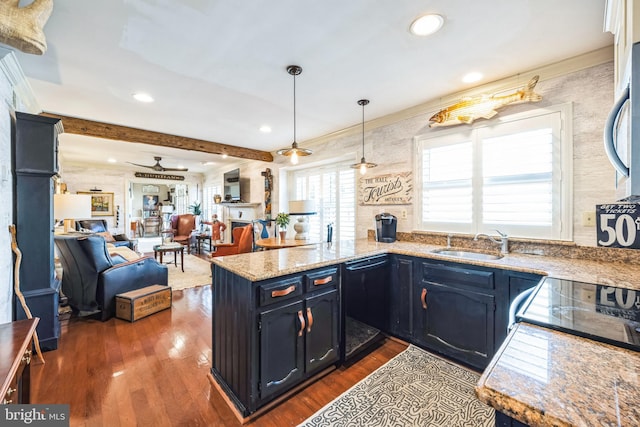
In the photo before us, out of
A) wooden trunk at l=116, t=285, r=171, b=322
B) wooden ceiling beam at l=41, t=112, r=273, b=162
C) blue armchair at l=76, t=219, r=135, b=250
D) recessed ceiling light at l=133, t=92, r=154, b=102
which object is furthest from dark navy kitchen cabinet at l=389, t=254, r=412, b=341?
blue armchair at l=76, t=219, r=135, b=250

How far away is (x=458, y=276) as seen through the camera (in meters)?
2.14

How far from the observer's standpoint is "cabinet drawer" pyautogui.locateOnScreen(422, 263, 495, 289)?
6.56 feet

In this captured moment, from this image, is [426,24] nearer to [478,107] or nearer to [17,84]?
[478,107]

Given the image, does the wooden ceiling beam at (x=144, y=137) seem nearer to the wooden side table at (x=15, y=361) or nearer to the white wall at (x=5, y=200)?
the white wall at (x=5, y=200)

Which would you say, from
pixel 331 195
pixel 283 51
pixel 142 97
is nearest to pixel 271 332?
pixel 283 51

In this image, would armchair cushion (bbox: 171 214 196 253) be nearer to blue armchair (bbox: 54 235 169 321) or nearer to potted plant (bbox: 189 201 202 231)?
potted plant (bbox: 189 201 202 231)

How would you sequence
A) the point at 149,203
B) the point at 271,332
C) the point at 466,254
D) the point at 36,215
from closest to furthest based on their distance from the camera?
the point at 271,332 → the point at 36,215 → the point at 466,254 → the point at 149,203

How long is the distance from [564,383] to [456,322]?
5.73ft

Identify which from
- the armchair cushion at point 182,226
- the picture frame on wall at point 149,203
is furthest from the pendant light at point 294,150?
the picture frame on wall at point 149,203

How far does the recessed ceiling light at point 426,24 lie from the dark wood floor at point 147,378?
254 centimetres

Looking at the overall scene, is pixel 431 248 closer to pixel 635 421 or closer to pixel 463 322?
pixel 463 322

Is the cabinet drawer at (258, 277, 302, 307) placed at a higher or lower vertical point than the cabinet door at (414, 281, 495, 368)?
higher

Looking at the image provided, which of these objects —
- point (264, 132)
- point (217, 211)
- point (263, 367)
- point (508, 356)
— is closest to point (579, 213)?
point (508, 356)

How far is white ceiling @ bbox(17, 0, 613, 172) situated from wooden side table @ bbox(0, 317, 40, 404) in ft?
5.90
